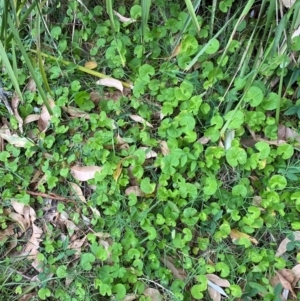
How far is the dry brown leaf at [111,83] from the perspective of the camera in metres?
1.70

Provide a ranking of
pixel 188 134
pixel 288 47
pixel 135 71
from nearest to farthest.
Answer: pixel 288 47 < pixel 188 134 < pixel 135 71

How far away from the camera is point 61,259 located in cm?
165

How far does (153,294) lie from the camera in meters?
1.54

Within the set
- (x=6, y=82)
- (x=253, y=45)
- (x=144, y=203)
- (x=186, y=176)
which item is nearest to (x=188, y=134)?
(x=186, y=176)

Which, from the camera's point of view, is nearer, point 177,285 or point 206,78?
point 177,285

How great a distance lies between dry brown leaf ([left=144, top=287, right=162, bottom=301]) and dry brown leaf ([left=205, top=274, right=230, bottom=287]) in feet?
0.58

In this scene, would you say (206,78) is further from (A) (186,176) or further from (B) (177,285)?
(B) (177,285)

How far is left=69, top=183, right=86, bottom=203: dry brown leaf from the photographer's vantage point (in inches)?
66.5

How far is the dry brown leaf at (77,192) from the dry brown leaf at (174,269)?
0.38 meters

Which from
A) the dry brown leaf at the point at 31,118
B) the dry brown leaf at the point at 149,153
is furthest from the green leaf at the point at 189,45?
the dry brown leaf at the point at 31,118

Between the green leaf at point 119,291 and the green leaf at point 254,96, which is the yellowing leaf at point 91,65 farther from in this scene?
the green leaf at point 119,291

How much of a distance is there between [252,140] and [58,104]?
734 mm

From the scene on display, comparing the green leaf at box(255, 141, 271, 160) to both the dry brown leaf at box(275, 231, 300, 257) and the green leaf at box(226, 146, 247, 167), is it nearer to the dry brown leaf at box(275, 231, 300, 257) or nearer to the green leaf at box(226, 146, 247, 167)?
the green leaf at box(226, 146, 247, 167)

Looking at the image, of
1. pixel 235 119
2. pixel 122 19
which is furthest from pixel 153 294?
pixel 122 19
